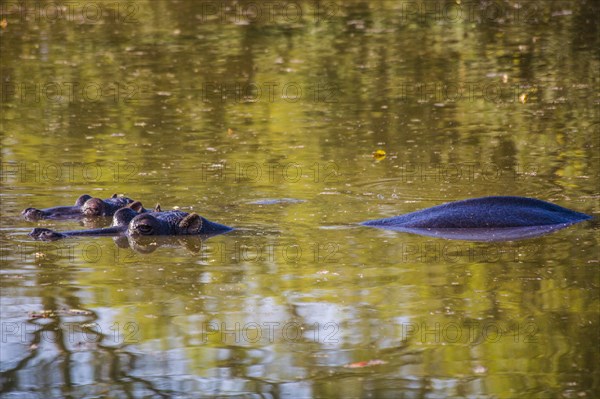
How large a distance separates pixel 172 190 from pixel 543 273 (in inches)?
173

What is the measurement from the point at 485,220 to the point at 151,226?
9.20ft

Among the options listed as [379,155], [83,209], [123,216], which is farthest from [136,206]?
[379,155]

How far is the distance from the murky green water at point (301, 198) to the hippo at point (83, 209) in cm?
17

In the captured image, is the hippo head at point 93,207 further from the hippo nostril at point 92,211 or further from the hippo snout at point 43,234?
the hippo snout at point 43,234

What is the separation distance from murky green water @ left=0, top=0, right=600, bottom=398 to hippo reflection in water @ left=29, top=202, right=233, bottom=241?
13cm

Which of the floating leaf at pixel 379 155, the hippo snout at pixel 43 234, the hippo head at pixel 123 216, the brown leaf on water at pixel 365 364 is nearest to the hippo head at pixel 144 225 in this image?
the hippo head at pixel 123 216

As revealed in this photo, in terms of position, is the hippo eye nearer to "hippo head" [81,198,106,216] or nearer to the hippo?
the hippo

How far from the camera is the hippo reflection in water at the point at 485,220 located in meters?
10.1

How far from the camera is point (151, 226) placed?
1005 cm

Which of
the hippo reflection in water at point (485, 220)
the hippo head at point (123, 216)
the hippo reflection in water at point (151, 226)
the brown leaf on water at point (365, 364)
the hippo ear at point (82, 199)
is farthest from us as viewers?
the hippo ear at point (82, 199)

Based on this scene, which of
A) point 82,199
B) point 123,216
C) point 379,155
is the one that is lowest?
point 123,216

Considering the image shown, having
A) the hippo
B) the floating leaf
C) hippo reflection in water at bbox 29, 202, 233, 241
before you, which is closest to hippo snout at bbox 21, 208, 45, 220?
the hippo

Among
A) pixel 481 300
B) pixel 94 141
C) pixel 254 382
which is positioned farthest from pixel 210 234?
pixel 94 141

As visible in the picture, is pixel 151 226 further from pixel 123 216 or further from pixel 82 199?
pixel 82 199
